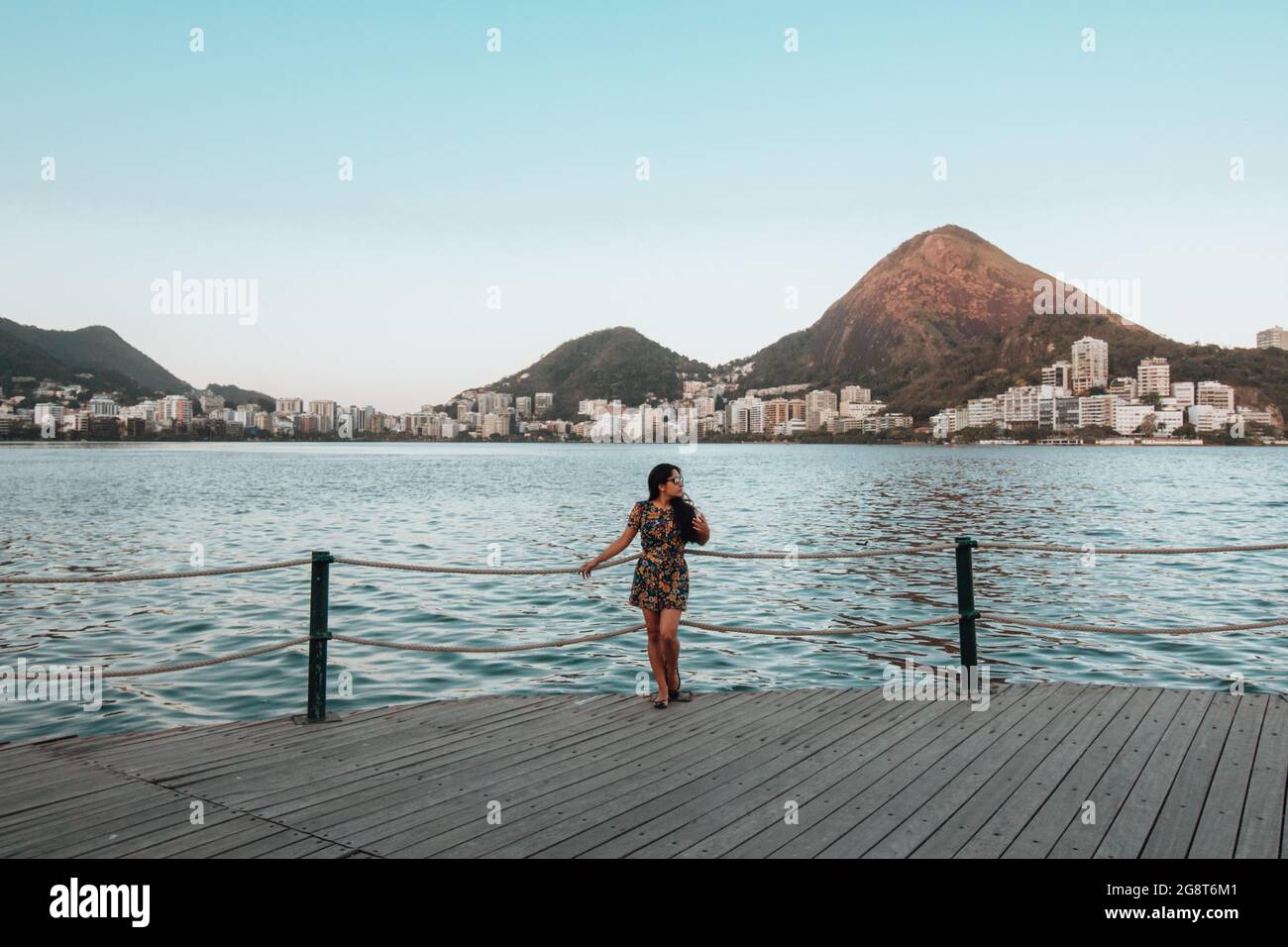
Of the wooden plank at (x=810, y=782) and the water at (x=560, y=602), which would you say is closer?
the wooden plank at (x=810, y=782)

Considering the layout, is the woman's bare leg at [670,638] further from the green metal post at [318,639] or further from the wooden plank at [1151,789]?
the wooden plank at [1151,789]

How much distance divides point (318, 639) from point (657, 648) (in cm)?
244

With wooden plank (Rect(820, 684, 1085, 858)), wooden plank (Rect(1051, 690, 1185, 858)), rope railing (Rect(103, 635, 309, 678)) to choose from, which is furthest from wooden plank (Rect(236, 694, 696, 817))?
wooden plank (Rect(1051, 690, 1185, 858))

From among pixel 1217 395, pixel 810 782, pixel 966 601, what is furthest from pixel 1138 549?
pixel 1217 395

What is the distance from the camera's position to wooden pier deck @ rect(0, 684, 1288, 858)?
4488 mm

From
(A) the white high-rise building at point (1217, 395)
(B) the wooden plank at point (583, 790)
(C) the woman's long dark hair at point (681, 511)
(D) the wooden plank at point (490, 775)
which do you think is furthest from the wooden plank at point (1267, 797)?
(A) the white high-rise building at point (1217, 395)

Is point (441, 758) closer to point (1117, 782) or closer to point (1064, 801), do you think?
point (1064, 801)

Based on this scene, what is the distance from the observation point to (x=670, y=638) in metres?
7.06

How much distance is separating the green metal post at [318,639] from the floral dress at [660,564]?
220 cm

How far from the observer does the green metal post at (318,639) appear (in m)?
6.64
